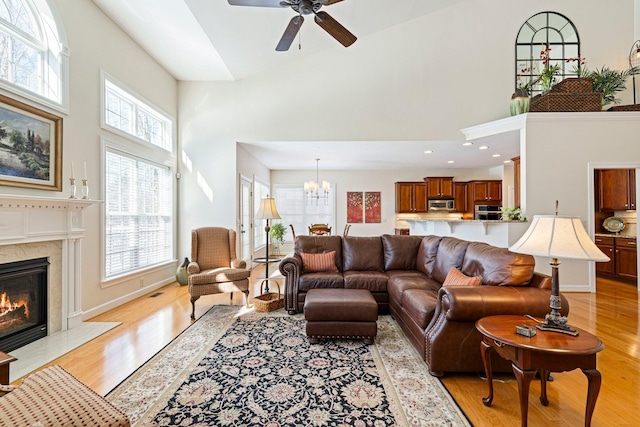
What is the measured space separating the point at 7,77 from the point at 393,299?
14.0 ft

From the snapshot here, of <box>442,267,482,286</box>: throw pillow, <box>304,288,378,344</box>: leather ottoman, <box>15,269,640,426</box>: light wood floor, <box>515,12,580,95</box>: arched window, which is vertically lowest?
<box>15,269,640,426</box>: light wood floor

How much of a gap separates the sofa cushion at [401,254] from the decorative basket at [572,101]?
122 inches

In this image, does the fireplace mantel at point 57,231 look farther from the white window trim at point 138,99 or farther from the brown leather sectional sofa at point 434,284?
the brown leather sectional sofa at point 434,284

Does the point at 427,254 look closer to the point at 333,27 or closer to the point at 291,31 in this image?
the point at 333,27

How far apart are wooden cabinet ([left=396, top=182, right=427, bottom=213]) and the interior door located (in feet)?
14.1

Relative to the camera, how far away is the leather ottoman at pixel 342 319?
283 centimetres

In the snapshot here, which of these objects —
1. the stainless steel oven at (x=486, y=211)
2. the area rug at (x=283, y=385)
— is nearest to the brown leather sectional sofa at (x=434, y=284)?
the area rug at (x=283, y=385)

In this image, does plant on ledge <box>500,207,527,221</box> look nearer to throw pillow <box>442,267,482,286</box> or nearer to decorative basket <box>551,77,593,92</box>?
decorative basket <box>551,77,593,92</box>

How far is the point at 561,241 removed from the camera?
172 centimetres

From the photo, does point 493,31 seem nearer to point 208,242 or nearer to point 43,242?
point 208,242

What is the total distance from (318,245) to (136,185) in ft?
9.29

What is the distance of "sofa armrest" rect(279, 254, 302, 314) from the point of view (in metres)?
3.77

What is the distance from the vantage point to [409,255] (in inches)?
166

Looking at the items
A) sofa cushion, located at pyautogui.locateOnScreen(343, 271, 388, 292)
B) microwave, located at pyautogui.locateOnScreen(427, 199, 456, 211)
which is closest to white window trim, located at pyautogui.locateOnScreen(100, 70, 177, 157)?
sofa cushion, located at pyautogui.locateOnScreen(343, 271, 388, 292)
